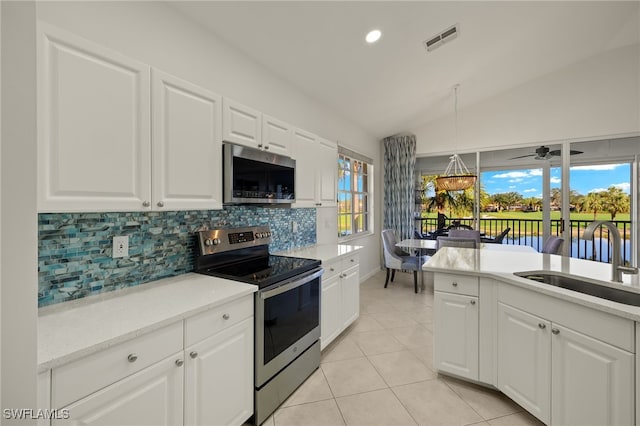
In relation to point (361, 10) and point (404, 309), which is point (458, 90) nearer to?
point (361, 10)

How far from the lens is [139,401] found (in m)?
1.10

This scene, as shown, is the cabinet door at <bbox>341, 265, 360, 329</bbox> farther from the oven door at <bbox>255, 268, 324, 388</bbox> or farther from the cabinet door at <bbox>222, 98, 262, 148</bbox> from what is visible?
the cabinet door at <bbox>222, 98, 262, 148</bbox>

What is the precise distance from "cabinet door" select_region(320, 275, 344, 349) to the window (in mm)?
1698

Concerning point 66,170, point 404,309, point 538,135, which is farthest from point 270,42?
point 538,135

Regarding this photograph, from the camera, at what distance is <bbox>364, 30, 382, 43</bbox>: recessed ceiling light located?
252 cm

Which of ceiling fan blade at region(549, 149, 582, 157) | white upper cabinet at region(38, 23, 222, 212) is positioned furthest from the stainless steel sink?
ceiling fan blade at region(549, 149, 582, 157)

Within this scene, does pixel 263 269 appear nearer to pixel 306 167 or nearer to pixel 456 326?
pixel 306 167

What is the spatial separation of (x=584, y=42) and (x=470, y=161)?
2140 millimetres

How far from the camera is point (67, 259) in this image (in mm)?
1344

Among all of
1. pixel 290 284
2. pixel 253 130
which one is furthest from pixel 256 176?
pixel 290 284

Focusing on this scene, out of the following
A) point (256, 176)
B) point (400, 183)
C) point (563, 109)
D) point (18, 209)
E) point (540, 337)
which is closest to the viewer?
point (18, 209)

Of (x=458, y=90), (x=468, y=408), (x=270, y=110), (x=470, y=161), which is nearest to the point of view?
(x=468, y=408)

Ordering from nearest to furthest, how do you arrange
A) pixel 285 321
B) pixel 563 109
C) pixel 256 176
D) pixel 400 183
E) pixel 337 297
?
pixel 285 321 < pixel 256 176 < pixel 337 297 < pixel 563 109 < pixel 400 183

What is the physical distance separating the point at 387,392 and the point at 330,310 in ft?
2.50
